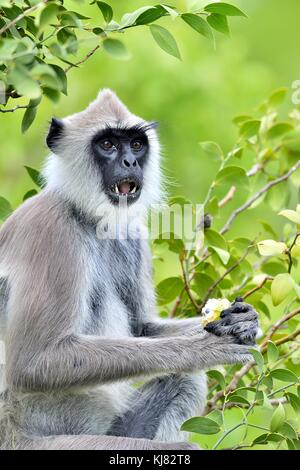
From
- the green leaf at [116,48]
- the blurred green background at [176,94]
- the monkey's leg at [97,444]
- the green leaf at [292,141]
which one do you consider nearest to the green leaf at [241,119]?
the green leaf at [292,141]

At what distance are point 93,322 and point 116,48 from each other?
1.97 metres

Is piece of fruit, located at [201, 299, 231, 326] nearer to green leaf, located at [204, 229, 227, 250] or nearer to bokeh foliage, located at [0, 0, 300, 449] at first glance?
bokeh foliage, located at [0, 0, 300, 449]

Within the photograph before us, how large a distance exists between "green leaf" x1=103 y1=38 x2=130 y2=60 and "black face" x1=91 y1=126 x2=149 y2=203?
1.58 meters

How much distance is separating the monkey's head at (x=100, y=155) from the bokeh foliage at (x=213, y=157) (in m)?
0.35

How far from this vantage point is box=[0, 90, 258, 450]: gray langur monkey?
4977mm

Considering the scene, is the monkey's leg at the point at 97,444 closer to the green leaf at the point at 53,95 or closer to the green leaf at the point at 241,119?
the green leaf at the point at 53,95

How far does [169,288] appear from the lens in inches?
232

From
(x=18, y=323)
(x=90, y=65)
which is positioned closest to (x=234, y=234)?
(x=90, y=65)

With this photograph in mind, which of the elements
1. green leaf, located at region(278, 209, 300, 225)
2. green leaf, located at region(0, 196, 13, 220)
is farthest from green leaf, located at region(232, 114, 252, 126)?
green leaf, located at region(278, 209, 300, 225)

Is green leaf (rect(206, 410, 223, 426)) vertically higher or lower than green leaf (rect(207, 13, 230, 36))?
lower

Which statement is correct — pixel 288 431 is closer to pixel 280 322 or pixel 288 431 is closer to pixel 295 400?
pixel 295 400

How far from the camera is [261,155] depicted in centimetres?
637

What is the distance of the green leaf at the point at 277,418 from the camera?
4434 millimetres

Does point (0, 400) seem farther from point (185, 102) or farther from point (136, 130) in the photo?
point (185, 102)
